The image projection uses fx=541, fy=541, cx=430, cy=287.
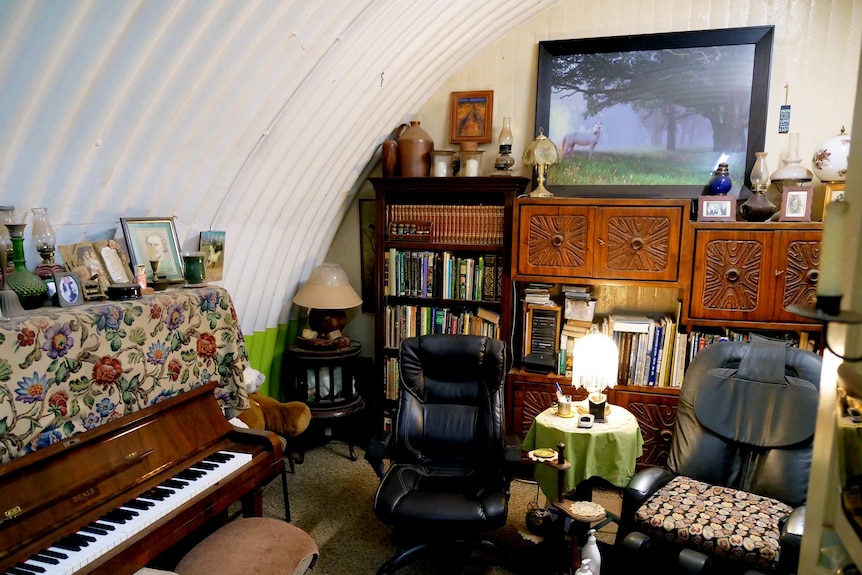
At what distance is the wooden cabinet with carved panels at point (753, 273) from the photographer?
295cm

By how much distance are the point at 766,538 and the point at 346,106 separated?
9.49 ft

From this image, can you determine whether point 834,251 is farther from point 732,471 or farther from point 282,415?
point 282,415

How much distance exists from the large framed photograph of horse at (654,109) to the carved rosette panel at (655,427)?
1343 mm

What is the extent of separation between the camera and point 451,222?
11.9 feet

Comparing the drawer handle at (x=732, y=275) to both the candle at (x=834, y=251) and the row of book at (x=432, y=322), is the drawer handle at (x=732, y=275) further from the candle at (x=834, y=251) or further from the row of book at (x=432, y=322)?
→ the candle at (x=834, y=251)

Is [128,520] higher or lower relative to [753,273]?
lower

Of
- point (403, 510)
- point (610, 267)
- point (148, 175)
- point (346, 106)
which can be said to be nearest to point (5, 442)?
point (148, 175)

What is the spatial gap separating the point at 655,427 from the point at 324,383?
2.12 metres

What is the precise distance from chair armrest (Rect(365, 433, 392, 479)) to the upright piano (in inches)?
16.3

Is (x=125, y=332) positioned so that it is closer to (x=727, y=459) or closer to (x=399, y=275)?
(x=399, y=275)

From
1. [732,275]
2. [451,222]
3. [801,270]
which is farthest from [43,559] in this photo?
[801,270]

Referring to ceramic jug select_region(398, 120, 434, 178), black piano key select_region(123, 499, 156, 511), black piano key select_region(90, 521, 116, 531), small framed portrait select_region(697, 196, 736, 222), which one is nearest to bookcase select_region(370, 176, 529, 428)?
ceramic jug select_region(398, 120, 434, 178)

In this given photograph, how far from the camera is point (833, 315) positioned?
2.18 ft

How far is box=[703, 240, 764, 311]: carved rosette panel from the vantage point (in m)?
3.01
